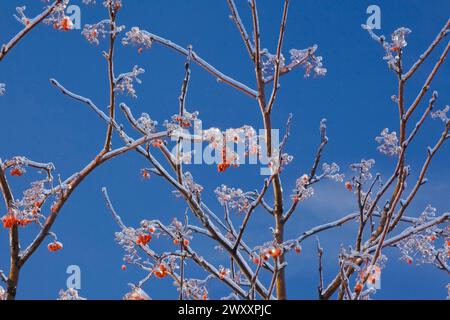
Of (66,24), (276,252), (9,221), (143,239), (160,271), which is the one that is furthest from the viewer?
(66,24)

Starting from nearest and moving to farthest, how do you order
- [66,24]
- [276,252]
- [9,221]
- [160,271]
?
[276,252] → [9,221] → [160,271] → [66,24]

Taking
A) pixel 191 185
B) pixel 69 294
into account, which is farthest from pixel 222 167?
pixel 69 294

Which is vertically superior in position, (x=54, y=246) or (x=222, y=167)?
(x=222, y=167)

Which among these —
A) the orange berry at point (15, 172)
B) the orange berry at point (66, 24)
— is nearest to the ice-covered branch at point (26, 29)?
the orange berry at point (66, 24)

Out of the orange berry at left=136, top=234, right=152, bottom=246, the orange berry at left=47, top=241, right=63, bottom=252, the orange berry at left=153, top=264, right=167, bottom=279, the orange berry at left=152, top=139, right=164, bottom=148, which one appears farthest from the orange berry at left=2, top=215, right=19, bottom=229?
the orange berry at left=152, top=139, right=164, bottom=148

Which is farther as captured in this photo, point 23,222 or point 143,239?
point 143,239

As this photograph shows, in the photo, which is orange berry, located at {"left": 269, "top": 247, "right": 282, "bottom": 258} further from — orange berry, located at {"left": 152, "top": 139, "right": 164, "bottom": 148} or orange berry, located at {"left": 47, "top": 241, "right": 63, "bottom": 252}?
orange berry, located at {"left": 47, "top": 241, "right": 63, "bottom": 252}

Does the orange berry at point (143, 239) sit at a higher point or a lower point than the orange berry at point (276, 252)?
higher

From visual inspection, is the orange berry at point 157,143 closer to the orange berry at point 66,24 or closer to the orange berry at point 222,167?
the orange berry at point 222,167

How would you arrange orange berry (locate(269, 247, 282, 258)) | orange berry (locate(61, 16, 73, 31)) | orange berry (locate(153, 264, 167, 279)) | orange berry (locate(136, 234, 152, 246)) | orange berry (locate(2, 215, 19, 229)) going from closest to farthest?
orange berry (locate(269, 247, 282, 258)), orange berry (locate(2, 215, 19, 229)), orange berry (locate(153, 264, 167, 279)), orange berry (locate(136, 234, 152, 246)), orange berry (locate(61, 16, 73, 31))

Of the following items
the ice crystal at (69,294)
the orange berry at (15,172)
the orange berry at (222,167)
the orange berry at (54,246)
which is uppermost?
the orange berry at (15,172)

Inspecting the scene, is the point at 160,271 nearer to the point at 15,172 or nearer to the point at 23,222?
the point at 23,222
